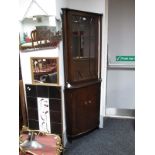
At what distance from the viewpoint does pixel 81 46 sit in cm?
278

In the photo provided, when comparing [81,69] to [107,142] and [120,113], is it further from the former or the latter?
[120,113]

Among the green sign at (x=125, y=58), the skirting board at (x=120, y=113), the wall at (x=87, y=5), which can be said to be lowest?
the skirting board at (x=120, y=113)

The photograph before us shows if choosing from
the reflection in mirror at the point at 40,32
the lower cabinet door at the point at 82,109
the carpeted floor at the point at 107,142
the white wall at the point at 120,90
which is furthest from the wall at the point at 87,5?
the carpeted floor at the point at 107,142

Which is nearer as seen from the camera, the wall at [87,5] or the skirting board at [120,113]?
the wall at [87,5]

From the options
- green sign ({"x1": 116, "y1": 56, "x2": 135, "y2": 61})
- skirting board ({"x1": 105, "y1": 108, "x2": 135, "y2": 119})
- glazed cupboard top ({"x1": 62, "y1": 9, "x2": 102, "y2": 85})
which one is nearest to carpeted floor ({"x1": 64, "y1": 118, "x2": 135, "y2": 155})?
skirting board ({"x1": 105, "y1": 108, "x2": 135, "y2": 119})

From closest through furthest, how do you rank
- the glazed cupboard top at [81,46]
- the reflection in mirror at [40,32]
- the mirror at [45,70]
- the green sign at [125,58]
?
1. the reflection in mirror at [40,32]
2. the mirror at [45,70]
3. the glazed cupboard top at [81,46]
4. the green sign at [125,58]

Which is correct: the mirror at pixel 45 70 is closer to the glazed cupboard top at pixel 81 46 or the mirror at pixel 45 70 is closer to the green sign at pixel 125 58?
the glazed cupboard top at pixel 81 46

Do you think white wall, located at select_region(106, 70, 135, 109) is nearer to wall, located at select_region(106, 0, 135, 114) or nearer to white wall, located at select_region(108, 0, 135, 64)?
wall, located at select_region(106, 0, 135, 114)

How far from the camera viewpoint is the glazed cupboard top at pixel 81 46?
8.37 ft

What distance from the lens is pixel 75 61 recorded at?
270cm

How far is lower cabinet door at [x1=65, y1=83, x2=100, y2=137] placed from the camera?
2.69 metres

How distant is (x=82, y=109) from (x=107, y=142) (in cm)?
59

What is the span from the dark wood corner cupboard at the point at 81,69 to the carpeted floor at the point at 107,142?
0.45 feet
